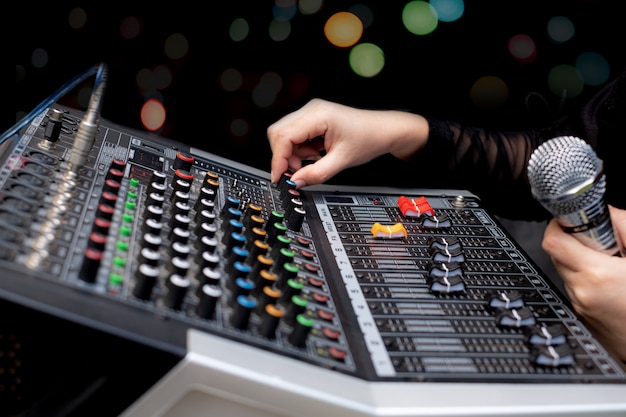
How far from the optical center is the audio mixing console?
2.49ft

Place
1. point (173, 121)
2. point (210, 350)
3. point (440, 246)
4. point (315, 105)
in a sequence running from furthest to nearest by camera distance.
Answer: point (173, 121) → point (315, 105) → point (440, 246) → point (210, 350)

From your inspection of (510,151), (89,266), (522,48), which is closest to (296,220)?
(89,266)

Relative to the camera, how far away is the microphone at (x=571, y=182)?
0.96 m

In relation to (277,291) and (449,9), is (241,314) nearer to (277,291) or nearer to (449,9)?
(277,291)

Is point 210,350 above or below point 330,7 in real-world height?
below

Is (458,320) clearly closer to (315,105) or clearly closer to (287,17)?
(315,105)

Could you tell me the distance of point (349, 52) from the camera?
1.88m

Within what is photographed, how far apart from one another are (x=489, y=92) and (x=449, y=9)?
303mm

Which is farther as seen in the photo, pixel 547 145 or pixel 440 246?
pixel 440 246

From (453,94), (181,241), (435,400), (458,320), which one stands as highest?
(453,94)

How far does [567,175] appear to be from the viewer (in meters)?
0.96

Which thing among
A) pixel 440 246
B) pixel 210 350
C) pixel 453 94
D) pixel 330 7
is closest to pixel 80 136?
pixel 210 350

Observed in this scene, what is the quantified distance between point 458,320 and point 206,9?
3.97 feet

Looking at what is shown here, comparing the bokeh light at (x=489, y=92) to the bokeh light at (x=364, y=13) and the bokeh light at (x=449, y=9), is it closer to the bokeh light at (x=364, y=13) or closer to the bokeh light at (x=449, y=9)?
the bokeh light at (x=449, y=9)
